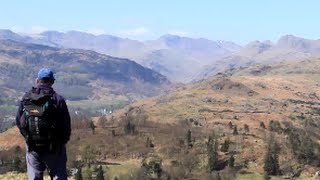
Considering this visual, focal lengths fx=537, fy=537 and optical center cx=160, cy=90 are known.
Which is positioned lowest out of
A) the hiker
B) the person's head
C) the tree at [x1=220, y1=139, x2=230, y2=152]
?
the tree at [x1=220, y1=139, x2=230, y2=152]

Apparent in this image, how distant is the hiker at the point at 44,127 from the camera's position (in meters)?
11.9

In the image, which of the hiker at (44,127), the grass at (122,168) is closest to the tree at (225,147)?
the grass at (122,168)

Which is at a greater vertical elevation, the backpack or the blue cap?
the blue cap

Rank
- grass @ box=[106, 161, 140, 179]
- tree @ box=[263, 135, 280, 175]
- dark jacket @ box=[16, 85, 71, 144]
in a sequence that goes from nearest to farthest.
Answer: dark jacket @ box=[16, 85, 71, 144]
grass @ box=[106, 161, 140, 179]
tree @ box=[263, 135, 280, 175]

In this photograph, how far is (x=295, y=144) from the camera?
168500 mm

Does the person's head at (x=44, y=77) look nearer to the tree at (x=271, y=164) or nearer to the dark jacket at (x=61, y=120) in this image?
the dark jacket at (x=61, y=120)

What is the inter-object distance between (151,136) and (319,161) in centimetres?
6039

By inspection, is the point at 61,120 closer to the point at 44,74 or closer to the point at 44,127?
the point at 44,127

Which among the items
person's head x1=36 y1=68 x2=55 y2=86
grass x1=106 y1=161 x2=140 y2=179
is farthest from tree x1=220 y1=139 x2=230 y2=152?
person's head x1=36 y1=68 x2=55 y2=86

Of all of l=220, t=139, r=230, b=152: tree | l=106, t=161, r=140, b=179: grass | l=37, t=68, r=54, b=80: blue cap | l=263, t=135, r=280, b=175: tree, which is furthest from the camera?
l=220, t=139, r=230, b=152: tree

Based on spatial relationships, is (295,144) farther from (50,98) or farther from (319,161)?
(50,98)

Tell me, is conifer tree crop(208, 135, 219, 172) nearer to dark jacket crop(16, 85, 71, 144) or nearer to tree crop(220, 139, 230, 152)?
tree crop(220, 139, 230, 152)

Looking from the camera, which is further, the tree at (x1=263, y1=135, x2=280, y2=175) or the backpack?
the tree at (x1=263, y1=135, x2=280, y2=175)

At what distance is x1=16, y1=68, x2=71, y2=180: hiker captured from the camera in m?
11.9
